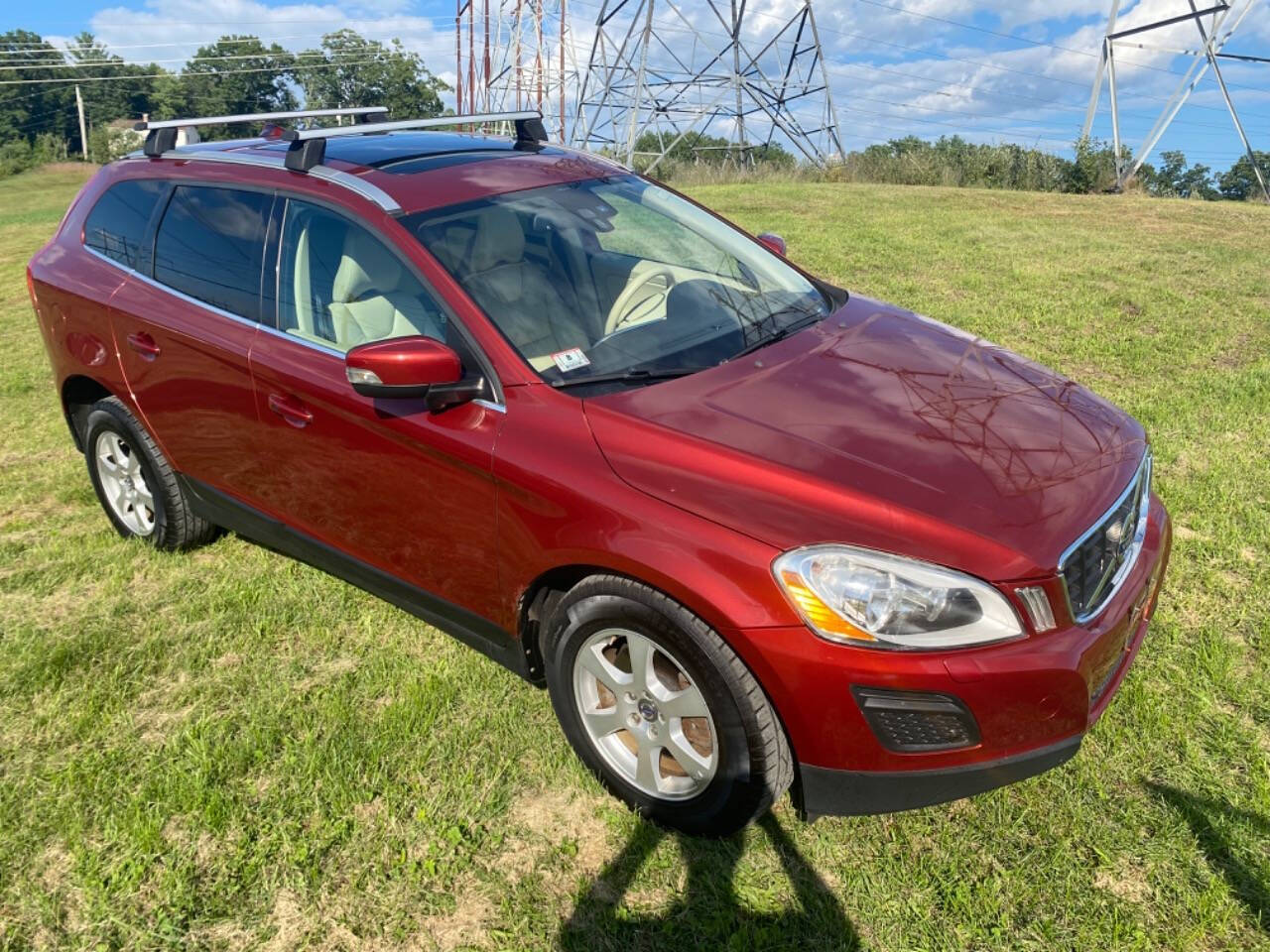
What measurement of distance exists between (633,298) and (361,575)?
4.65 ft

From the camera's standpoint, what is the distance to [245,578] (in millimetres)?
4164

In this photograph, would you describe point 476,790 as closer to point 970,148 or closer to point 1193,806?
point 1193,806

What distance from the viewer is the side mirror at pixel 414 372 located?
2664mm

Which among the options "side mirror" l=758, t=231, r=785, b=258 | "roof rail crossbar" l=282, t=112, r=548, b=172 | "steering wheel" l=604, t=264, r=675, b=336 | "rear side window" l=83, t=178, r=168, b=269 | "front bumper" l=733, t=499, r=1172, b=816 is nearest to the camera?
"front bumper" l=733, t=499, r=1172, b=816

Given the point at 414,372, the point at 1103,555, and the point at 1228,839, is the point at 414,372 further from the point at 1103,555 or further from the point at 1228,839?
the point at 1228,839

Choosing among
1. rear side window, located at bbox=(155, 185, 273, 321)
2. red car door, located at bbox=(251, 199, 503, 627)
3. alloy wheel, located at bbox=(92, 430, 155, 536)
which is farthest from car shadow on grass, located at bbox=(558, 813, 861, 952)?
alloy wheel, located at bbox=(92, 430, 155, 536)

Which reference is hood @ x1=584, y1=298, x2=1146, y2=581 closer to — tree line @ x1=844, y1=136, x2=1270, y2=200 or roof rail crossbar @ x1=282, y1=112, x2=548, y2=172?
roof rail crossbar @ x1=282, y1=112, x2=548, y2=172

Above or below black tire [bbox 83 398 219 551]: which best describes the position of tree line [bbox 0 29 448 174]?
above

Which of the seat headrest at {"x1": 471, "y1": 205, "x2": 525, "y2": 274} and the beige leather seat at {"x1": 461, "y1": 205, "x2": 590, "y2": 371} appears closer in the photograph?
the beige leather seat at {"x1": 461, "y1": 205, "x2": 590, "y2": 371}

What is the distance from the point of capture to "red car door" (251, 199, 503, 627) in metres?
2.87

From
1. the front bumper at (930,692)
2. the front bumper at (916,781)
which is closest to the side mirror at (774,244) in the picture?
the front bumper at (930,692)

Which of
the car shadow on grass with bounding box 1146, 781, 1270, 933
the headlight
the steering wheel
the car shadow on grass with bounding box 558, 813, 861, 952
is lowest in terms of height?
the car shadow on grass with bounding box 558, 813, 861, 952

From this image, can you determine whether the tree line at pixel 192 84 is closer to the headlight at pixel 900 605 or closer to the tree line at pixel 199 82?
the tree line at pixel 199 82

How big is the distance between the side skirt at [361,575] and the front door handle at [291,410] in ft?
1.62
